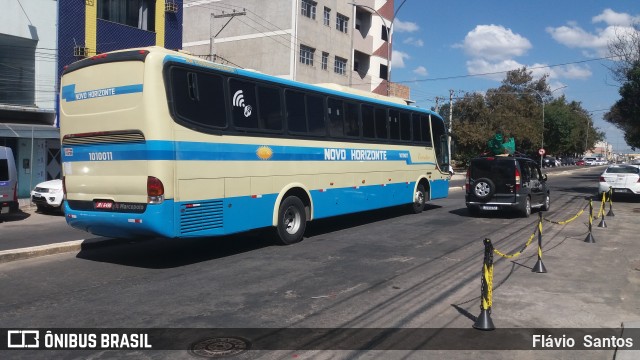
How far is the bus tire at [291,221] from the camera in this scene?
10367 millimetres

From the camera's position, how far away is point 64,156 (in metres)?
8.90

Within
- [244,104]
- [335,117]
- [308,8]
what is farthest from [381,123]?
[308,8]

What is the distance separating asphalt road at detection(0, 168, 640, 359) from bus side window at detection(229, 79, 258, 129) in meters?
2.51

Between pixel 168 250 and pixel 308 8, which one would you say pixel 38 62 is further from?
pixel 308 8

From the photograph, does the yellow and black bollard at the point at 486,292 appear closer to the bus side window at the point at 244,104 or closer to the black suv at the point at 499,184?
the bus side window at the point at 244,104

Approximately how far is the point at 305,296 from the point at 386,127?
848 cm

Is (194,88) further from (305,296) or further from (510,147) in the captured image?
(510,147)

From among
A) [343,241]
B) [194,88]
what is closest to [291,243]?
[343,241]

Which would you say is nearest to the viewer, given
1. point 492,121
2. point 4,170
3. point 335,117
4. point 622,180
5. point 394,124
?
point 335,117

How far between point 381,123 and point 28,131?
12407 mm

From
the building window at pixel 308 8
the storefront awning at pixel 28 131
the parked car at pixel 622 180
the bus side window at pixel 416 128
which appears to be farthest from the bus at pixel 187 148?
the building window at pixel 308 8

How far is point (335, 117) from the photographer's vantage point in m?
12.1

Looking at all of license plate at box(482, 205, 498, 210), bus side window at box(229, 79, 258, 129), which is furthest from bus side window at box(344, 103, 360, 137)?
A: license plate at box(482, 205, 498, 210)

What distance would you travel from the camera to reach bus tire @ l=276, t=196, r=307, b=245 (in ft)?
34.0
